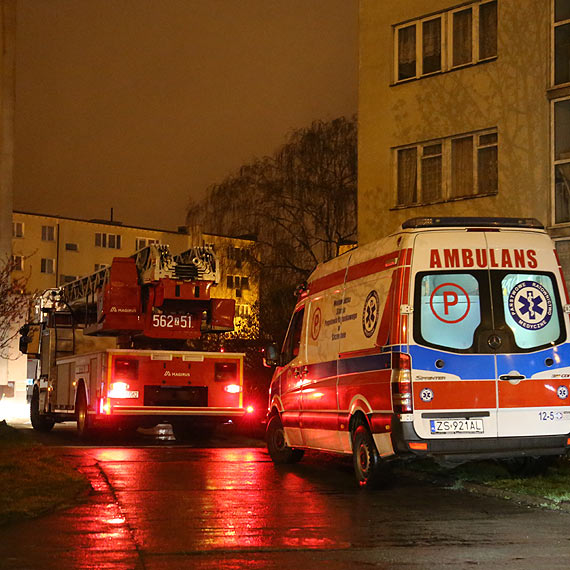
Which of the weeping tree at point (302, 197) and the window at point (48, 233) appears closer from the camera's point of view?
the weeping tree at point (302, 197)

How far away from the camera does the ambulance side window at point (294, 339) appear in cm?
1486

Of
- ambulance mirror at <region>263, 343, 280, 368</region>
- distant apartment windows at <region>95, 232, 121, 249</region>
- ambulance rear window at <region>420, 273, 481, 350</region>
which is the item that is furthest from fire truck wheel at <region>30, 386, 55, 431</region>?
distant apartment windows at <region>95, 232, 121, 249</region>

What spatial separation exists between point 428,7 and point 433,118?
2434 millimetres

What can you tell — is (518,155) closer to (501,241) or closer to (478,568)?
(501,241)

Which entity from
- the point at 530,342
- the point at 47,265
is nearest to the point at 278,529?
the point at 530,342

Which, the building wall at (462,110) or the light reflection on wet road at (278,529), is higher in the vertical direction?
the building wall at (462,110)

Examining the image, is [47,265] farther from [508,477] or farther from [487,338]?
[487,338]

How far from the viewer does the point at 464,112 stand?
23.4 metres

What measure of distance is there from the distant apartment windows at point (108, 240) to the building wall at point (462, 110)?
6071 cm

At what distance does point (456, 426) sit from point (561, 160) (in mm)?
11696

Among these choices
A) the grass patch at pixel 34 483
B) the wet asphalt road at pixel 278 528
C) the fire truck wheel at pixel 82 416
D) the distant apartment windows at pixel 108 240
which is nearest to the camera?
the wet asphalt road at pixel 278 528

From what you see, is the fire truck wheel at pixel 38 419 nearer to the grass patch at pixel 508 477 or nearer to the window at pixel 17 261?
the window at pixel 17 261

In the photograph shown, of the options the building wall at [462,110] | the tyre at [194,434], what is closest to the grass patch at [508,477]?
the tyre at [194,434]

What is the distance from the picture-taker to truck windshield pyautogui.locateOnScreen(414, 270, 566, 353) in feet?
37.3
